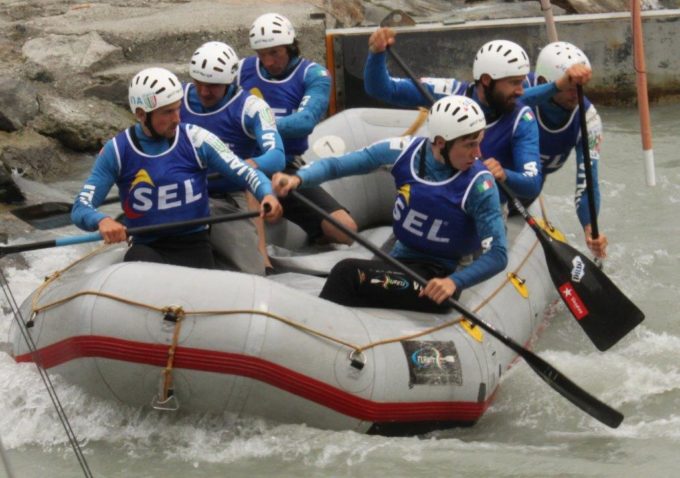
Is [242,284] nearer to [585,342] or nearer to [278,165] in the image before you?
[278,165]

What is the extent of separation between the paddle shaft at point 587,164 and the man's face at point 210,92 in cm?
193

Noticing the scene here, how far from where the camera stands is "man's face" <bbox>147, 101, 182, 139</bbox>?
6.35 meters

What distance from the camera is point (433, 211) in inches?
252

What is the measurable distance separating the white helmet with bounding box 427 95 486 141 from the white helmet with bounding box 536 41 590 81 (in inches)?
66.5

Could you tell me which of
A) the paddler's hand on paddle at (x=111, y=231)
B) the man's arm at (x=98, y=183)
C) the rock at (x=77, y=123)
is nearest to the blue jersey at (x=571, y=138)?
the man's arm at (x=98, y=183)

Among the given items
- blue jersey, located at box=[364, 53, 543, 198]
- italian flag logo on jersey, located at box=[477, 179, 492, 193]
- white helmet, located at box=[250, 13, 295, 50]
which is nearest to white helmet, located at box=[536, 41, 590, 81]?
blue jersey, located at box=[364, 53, 543, 198]

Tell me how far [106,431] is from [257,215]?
1177 millimetres

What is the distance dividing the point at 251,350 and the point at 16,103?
6364 millimetres

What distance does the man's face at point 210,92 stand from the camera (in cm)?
726

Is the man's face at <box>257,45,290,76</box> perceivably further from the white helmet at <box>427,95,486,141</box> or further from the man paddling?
the white helmet at <box>427,95,486,141</box>

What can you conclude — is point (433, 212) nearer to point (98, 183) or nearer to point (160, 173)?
point (160, 173)

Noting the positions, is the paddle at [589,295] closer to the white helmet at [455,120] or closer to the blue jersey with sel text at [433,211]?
the blue jersey with sel text at [433,211]

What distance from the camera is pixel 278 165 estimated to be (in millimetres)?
7004

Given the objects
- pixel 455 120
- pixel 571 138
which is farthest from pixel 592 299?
pixel 455 120
